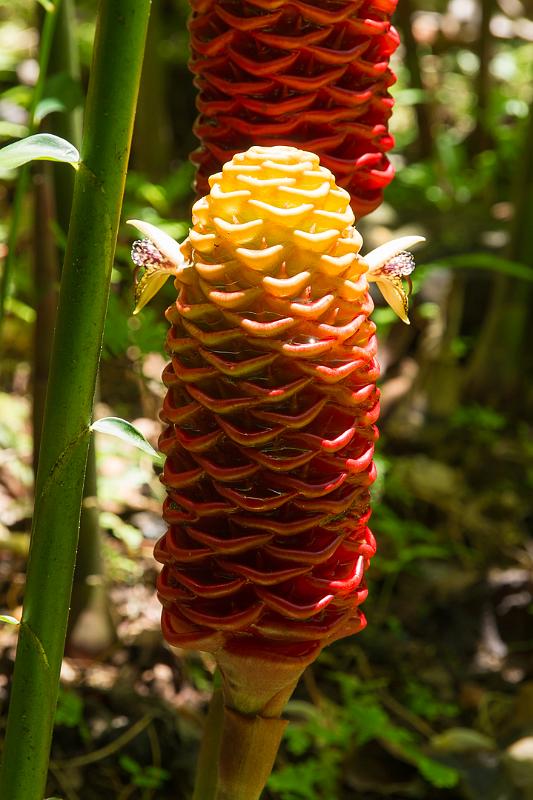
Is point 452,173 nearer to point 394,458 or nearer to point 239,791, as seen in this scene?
point 394,458

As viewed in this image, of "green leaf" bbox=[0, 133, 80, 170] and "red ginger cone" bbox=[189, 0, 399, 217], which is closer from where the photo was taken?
"green leaf" bbox=[0, 133, 80, 170]

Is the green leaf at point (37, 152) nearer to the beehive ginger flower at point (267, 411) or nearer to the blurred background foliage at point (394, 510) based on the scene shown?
the beehive ginger flower at point (267, 411)

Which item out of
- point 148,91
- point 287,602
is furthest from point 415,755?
point 148,91

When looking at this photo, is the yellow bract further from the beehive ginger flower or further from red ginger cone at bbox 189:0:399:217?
red ginger cone at bbox 189:0:399:217

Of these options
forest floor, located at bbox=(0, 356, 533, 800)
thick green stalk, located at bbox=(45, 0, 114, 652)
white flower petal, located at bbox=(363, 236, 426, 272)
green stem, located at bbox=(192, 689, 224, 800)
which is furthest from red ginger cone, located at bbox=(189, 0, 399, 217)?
forest floor, located at bbox=(0, 356, 533, 800)

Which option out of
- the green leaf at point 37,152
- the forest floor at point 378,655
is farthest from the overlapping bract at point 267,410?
the forest floor at point 378,655

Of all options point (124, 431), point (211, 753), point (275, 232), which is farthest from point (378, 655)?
point (275, 232)
